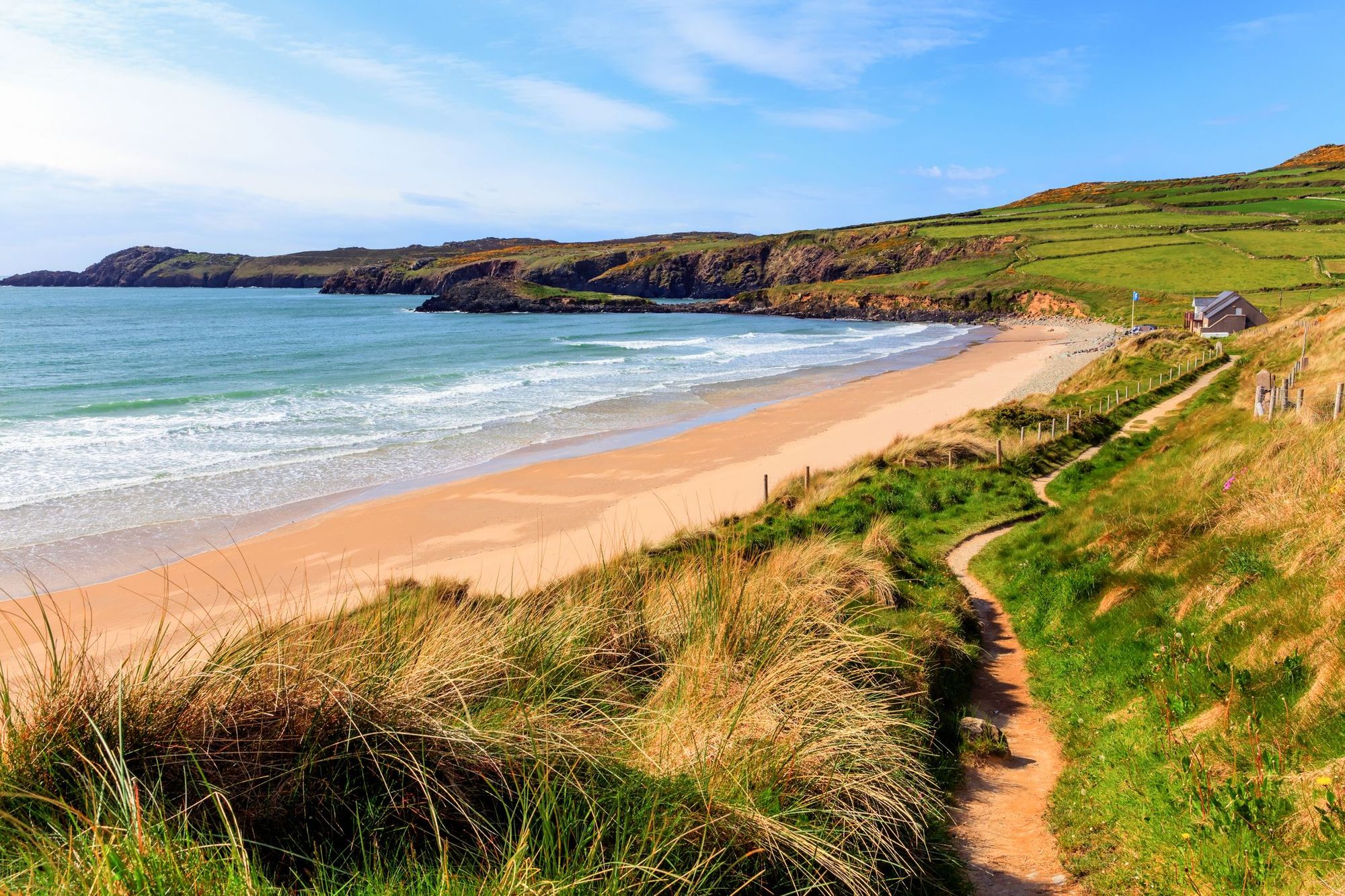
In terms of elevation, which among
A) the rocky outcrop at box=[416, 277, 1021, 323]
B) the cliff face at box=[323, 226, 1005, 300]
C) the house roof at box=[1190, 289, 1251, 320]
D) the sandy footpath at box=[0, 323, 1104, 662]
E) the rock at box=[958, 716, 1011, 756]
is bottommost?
the sandy footpath at box=[0, 323, 1104, 662]

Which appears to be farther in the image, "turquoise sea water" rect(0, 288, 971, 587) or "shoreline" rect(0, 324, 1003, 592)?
"turquoise sea water" rect(0, 288, 971, 587)

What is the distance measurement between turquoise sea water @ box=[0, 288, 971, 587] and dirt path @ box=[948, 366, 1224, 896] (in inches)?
676

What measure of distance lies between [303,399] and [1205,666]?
4044 centimetres

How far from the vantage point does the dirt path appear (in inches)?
211

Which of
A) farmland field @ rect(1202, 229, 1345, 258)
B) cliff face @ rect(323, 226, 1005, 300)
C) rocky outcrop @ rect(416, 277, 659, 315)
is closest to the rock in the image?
farmland field @ rect(1202, 229, 1345, 258)

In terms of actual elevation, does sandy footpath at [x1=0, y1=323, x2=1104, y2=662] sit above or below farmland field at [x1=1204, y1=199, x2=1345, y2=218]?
below

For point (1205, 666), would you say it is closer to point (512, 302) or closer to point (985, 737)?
point (985, 737)

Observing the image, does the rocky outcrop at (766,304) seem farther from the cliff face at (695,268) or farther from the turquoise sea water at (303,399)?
the cliff face at (695,268)

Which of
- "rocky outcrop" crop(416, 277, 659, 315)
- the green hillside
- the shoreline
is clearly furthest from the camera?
"rocky outcrop" crop(416, 277, 659, 315)

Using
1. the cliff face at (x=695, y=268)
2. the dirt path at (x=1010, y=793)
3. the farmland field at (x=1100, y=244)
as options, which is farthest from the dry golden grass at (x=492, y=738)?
the cliff face at (x=695, y=268)

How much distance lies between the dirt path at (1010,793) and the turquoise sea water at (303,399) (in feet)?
56.3

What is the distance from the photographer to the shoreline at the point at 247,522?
16266 millimetres

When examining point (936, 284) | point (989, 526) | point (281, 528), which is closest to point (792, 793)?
point (989, 526)

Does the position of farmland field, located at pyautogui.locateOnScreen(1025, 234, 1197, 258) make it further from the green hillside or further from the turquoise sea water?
the turquoise sea water
